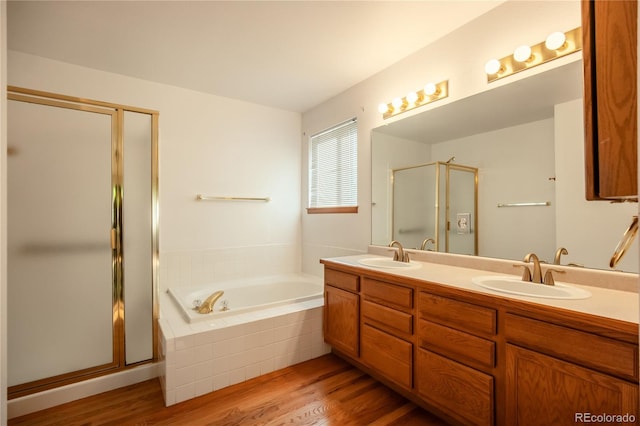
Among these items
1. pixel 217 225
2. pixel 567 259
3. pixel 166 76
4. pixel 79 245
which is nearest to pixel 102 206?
pixel 79 245

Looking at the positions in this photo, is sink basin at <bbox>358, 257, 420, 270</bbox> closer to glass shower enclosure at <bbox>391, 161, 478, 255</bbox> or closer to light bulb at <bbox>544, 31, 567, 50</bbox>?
glass shower enclosure at <bbox>391, 161, 478, 255</bbox>

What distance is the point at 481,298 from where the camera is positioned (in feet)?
4.49

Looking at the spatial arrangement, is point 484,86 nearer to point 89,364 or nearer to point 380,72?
point 380,72

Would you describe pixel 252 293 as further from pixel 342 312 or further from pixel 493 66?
pixel 493 66

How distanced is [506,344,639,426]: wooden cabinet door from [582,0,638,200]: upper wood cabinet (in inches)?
35.4

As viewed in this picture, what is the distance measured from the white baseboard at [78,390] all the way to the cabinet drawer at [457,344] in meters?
1.95

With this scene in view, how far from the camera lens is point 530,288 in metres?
1.52

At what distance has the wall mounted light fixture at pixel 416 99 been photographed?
2120mm

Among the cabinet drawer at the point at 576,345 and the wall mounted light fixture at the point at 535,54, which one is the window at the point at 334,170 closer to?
the wall mounted light fixture at the point at 535,54

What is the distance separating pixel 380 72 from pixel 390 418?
2587 mm

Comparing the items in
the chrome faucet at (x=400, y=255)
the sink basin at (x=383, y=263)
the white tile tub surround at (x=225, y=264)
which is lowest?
the white tile tub surround at (x=225, y=264)

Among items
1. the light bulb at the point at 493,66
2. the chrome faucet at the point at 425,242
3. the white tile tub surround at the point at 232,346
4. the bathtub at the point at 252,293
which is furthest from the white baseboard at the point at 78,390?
the light bulb at the point at 493,66

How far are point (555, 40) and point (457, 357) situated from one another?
172 centimetres

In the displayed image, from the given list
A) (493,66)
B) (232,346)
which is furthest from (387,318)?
(493,66)
